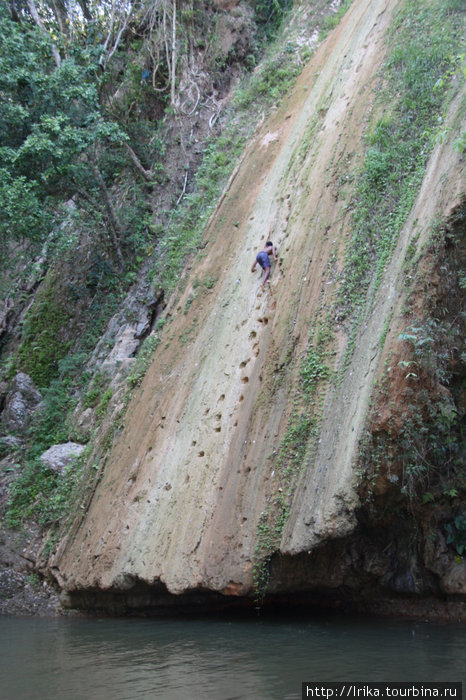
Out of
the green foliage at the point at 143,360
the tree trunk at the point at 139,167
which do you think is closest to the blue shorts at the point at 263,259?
the green foliage at the point at 143,360

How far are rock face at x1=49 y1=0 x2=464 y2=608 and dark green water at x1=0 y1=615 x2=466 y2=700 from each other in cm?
66

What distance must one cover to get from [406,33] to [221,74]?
8.48 metres

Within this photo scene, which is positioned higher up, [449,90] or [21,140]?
[21,140]

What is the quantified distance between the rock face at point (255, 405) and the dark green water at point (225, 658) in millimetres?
663

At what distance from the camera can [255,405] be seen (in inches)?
357

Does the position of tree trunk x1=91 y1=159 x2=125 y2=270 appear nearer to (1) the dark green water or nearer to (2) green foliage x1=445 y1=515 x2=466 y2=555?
(1) the dark green water

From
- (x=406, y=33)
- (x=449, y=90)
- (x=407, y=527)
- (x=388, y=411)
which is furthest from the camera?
(x=406, y=33)

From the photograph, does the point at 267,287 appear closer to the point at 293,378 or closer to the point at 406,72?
the point at 293,378

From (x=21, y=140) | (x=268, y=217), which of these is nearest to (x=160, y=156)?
(x=21, y=140)

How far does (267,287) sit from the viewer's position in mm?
10586

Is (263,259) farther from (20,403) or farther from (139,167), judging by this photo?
(139,167)

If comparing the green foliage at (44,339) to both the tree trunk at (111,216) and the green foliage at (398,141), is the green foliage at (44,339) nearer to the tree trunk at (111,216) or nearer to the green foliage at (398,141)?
the tree trunk at (111,216)

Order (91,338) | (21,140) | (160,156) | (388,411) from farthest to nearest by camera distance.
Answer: (160,156), (91,338), (21,140), (388,411)

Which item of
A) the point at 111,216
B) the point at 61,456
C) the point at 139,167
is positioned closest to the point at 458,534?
the point at 61,456
